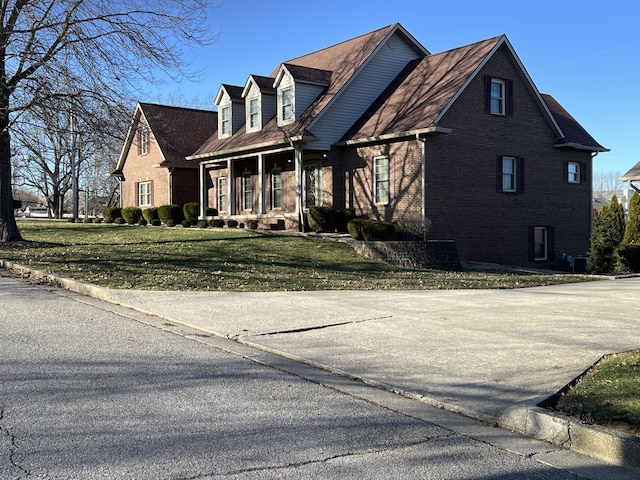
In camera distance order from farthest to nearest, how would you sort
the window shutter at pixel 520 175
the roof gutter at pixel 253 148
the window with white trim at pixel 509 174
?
the window shutter at pixel 520 175 → the window with white trim at pixel 509 174 → the roof gutter at pixel 253 148

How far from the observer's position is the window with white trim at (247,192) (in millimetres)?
30978

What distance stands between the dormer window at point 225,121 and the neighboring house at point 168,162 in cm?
361

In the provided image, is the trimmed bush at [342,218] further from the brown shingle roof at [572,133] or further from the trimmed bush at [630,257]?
the trimmed bush at [630,257]

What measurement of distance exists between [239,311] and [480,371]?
190 inches

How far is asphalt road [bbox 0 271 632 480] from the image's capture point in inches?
161

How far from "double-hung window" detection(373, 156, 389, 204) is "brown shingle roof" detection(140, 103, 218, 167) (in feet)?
47.0

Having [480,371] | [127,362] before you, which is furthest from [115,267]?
[480,371]

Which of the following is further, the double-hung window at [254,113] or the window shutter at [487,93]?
the double-hung window at [254,113]

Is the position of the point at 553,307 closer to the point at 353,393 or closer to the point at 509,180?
the point at 353,393

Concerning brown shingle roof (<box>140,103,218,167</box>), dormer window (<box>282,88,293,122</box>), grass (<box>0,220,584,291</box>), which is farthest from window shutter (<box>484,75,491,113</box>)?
brown shingle roof (<box>140,103,218,167</box>)

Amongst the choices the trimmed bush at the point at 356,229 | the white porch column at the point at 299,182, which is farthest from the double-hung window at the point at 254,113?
the trimmed bush at the point at 356,229

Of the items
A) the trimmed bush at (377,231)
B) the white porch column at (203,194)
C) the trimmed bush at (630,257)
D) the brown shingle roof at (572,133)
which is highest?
the brown shingle roof at (572,133)

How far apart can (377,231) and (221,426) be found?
16072mm

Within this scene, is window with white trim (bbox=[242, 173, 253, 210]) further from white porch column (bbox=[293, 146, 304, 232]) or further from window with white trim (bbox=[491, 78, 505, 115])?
window with white trim (bbox=[491, 78, 505, 115])
